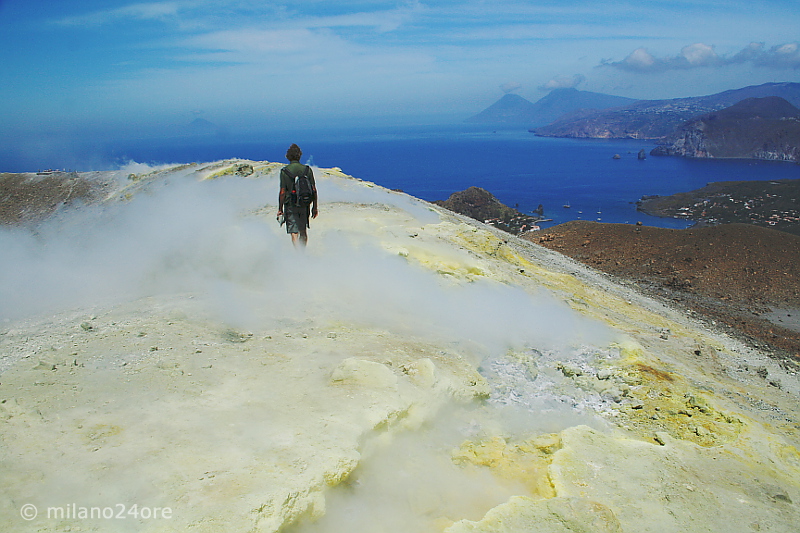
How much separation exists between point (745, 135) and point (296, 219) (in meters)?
187

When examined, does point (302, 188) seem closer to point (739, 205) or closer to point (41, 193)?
point (41, 193)

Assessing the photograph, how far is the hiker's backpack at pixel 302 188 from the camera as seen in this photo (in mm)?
9734

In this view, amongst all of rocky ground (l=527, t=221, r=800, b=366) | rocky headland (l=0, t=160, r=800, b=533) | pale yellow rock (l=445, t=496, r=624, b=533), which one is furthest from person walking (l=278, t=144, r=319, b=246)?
rocky ground (l=527, t=221, r=800, b=366)

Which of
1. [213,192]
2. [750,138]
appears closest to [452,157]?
[750,138]

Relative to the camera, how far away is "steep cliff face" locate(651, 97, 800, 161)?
466 ft

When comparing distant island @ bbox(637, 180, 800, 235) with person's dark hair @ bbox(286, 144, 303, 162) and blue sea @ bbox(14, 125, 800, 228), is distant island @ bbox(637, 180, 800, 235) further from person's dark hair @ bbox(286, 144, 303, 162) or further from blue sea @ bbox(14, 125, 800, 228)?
person's dark hair @ bbox(286, 144, 303, 162)

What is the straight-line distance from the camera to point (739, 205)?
243 feet

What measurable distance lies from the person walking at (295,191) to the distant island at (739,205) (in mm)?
66907

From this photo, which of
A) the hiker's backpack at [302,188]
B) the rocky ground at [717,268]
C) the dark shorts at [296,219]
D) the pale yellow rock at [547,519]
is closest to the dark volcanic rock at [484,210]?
the rocky ground at [717,268]

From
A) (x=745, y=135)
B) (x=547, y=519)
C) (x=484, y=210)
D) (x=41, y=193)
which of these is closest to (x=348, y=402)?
(x=547, y=519)

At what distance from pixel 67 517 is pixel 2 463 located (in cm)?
106

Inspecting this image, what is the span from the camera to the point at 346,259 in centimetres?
1077

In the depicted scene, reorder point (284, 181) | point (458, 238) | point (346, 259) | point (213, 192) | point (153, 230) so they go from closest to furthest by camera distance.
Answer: point (284, 181) → point (346, 259) → point (153, 230) → point (458, 238) → point (213, 192)

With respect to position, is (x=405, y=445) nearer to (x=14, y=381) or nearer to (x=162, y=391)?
(x=162, y=391)
